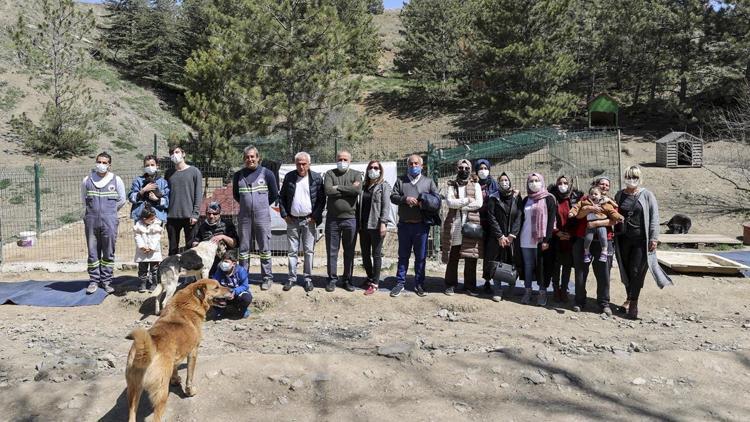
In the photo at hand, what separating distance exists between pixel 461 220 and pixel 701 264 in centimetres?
Result: 417

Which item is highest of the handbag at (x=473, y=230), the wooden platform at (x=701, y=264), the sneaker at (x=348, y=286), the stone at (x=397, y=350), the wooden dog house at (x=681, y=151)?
the wooden dog house at (x=681, y=151)

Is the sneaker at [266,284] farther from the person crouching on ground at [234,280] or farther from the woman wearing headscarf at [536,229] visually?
the woman wearing headscarf at [536,229]

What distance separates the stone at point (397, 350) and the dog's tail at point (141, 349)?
2170mm

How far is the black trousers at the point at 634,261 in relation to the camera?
673 cm

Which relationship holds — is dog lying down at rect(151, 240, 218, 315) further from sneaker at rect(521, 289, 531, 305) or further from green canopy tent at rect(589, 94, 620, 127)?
green canopy tent at rect(589, 94, 620, 127)

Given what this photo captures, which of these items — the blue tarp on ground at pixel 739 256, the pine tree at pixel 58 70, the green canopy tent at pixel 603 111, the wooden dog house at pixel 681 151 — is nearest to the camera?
the blue tarp on ground at pixel 739 256

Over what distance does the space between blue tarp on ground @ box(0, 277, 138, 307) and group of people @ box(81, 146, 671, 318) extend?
198 mm

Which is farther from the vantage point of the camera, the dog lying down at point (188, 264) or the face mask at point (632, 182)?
the face mask at point (632, 182)

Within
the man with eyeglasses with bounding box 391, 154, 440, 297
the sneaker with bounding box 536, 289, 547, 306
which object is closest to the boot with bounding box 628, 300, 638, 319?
the sneaker with bounding box 536, 289, 547, 306

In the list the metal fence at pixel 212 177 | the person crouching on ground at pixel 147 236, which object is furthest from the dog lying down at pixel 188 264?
the metal fence at pixel 212 177

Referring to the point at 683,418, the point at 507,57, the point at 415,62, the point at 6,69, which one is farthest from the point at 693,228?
the point at 6,69

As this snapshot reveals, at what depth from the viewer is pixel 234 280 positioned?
661 cm

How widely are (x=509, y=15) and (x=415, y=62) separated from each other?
548 inches

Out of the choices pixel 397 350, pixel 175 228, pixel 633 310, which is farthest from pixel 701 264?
pixel 175 228
